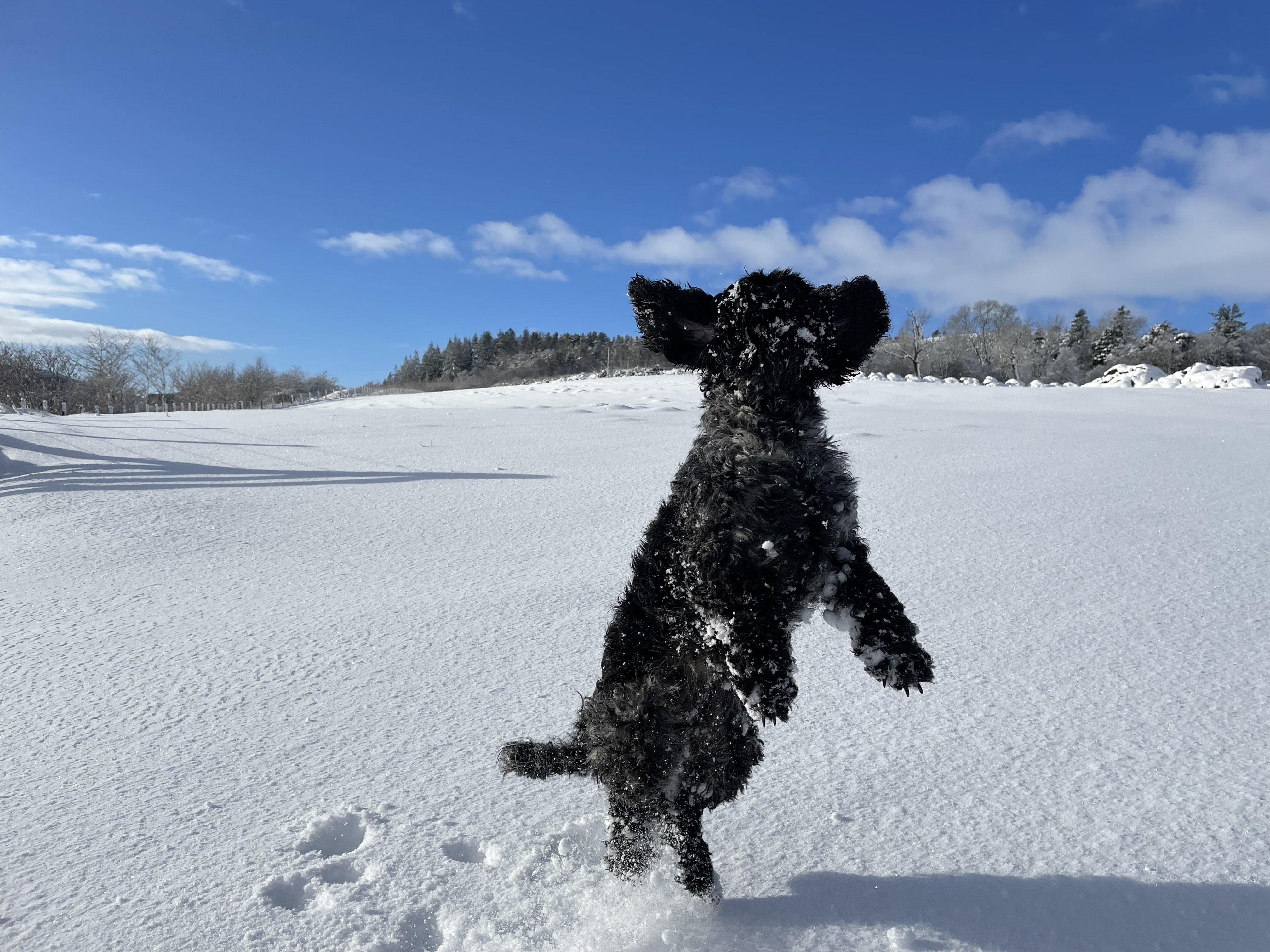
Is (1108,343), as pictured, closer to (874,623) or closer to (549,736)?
(549,736)

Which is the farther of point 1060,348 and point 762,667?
point 1060,348

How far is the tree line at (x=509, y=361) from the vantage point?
54719 millimetres

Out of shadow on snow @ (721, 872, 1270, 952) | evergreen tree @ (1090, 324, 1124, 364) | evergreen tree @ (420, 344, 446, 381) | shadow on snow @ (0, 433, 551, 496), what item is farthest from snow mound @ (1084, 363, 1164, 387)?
evergreen tree @ (420, 344, 446, 381)

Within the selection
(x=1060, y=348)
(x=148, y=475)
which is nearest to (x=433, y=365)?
(x=1060, y=348)

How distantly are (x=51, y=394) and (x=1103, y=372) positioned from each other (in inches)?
2270

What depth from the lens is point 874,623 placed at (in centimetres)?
141

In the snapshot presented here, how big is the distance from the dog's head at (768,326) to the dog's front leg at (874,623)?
40 centimetres

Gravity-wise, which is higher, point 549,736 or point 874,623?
point 874,623

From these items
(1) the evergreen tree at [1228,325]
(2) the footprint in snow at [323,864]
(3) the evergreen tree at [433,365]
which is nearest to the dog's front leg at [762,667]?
(2) the footprint in snow at [323,864]

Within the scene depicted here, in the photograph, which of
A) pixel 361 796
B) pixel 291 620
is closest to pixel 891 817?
pixel 361 796

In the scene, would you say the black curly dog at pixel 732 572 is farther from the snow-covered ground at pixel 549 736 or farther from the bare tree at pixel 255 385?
the bare tree at pixel 255 385

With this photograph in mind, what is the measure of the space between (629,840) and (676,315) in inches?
46.9

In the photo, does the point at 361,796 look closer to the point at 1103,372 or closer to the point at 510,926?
the point at 510,926

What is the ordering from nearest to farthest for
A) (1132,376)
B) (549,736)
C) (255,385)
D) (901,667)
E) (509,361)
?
(901,667) < (549,736) < (1132,376) < (255,385) < (509,361)
